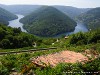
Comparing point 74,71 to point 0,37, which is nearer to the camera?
point 74,71

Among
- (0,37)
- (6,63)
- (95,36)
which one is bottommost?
(0,37)

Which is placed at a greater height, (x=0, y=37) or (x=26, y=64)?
(x=26, y=64)

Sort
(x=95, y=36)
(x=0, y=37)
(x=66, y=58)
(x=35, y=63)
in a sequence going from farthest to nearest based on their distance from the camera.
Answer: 1. (x=0, y=37)
2. (x=95, y=36)
3. (x=66, y=58)
4. (x=35, y=63)

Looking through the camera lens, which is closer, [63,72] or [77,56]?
[63,72]

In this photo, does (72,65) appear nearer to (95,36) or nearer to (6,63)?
(6,63)

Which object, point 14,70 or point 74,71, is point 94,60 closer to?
point 74,71

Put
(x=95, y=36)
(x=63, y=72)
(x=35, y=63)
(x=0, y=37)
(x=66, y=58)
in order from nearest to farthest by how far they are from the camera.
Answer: (x=63, y=72)
(x=35, y=63)
(x=66, y=58)
(x=95, y=36)
(x=0, y=37)

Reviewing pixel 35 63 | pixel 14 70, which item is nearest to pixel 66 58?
pixel 35 63

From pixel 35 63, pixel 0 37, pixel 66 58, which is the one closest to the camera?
pixel 35 63

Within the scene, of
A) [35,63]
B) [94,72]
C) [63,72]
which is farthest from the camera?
[35,63]

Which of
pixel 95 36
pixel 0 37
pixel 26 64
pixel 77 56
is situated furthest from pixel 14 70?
pixel 0 37
